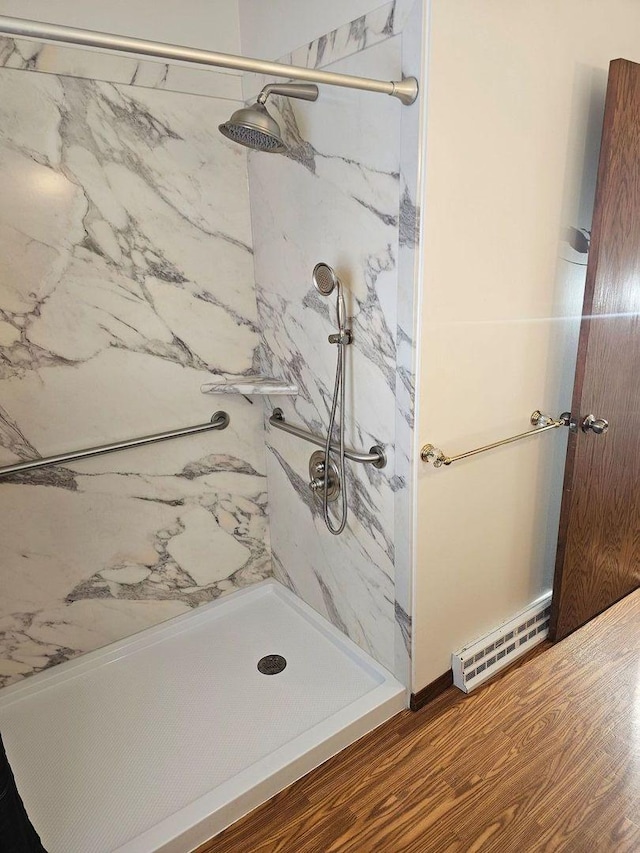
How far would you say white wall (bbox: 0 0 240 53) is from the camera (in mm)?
1645

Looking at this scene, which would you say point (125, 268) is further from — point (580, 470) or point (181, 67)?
point (580, 470)

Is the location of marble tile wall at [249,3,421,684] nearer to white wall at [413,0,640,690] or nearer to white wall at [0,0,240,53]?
white wall at [413,0,640,690]

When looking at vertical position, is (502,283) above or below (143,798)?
above

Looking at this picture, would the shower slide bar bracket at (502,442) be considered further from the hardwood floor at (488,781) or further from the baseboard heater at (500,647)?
the hardwood floor at (488,781)

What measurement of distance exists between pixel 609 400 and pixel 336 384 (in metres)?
1.00

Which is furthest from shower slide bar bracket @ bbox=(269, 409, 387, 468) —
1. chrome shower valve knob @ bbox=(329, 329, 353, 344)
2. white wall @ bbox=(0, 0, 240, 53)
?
white wall @ bbox=(0, 0, 240, 53)

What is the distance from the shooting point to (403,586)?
182 cm

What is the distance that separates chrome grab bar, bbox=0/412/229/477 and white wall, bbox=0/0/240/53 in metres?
1.31

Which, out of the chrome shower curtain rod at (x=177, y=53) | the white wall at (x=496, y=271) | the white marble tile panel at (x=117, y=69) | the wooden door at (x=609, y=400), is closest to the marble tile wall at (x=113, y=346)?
the white marble tile panel at (x=117, y=69)

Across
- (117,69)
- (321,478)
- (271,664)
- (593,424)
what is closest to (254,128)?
(117,69)

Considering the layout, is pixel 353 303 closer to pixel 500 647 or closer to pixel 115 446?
pixel 115 446

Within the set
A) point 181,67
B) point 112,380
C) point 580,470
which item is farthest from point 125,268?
point 580,470

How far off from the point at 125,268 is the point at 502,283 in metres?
1.25

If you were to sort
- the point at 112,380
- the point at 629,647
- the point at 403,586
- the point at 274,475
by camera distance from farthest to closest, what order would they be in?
1. the point at 274,475
2. the point at 629,647
3. the point at 112,380
4. the point at 403,586
